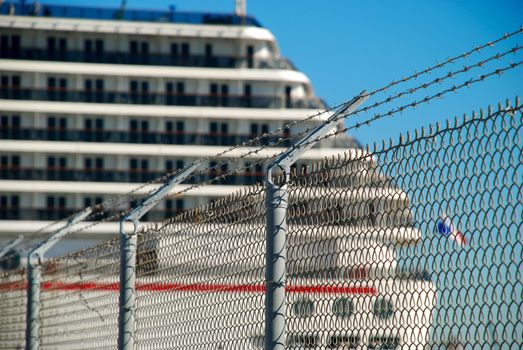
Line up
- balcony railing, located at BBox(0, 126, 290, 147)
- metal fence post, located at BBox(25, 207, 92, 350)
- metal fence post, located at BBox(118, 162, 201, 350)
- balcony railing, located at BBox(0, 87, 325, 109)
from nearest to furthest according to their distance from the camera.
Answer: metal fence post, located at BBox(118, 162, 201, 350)
metal fence post, located at BBox(25, 207, 92, 350)
balcony railing, located at BBox(0, 126, 290, 147)
balcony railing, located at BBox(0, 87, 325, 109)

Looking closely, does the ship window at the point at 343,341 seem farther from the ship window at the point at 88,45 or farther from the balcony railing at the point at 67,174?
the ship window at the point at 88,45

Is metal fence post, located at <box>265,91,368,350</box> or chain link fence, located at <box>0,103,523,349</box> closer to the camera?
chain link fence, located at <box>0,103,523,349</box>

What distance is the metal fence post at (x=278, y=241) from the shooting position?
5.58 meters

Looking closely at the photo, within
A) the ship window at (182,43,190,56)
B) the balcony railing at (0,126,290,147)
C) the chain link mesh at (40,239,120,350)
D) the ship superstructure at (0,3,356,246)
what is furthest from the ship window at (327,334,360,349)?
the ship window at (182,43,190,56)

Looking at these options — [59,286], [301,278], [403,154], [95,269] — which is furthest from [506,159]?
[59,286]

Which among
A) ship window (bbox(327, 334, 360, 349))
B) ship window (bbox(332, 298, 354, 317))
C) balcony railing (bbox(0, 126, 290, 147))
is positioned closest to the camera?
ship window (bbox(327, 334, 360, 349))

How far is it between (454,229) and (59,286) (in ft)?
20.4

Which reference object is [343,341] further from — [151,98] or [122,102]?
[151,98]

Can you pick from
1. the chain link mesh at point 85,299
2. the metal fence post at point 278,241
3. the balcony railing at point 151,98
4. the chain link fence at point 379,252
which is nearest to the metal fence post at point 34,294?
the chain link mesh at point 85,299

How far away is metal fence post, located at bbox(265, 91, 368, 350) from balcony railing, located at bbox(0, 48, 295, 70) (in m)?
38.8

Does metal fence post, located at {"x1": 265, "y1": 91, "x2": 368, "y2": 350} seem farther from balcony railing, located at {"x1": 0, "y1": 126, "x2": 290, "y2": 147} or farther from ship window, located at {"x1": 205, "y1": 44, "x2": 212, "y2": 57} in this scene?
ship window, located at {"x1": 205, "y1": 44, "x2": 212, "y2": 57}

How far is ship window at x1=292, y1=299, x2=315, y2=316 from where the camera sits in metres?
5.50

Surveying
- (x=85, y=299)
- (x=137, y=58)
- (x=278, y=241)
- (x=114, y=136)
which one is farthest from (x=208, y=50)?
(x=278, y=241)

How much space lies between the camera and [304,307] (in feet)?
18.0
